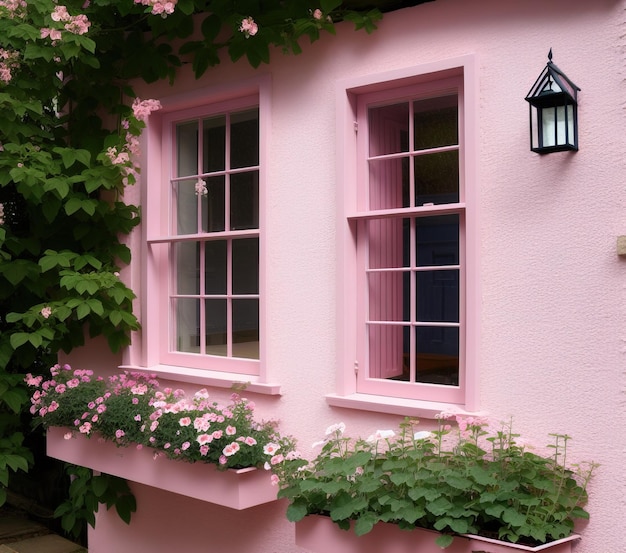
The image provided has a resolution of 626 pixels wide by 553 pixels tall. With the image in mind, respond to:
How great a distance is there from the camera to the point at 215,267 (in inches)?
196

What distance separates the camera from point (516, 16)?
354 cm

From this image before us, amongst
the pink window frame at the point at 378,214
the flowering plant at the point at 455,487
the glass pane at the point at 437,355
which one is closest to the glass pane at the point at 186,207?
the pink window frame at the point at 378,214

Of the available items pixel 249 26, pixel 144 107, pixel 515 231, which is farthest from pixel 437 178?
pixel 144 107

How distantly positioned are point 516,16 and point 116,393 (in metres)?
3.28

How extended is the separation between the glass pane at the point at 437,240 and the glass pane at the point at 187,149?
6.30 ft

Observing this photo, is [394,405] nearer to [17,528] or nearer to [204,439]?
[204,439]

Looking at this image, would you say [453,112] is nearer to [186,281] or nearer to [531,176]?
[531,176]

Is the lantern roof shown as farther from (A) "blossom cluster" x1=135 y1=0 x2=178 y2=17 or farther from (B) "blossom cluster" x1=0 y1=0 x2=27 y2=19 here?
(B) "blossom cluster" x1=0 y1=0 x2=27 y2=19

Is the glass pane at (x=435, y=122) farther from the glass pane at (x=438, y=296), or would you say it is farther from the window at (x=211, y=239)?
the window at (x=211, y=239)

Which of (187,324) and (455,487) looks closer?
(455,487)

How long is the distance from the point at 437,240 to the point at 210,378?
1.79 metres

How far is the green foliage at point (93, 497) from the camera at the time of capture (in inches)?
208

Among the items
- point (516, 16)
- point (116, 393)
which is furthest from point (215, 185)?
point (516, 16)

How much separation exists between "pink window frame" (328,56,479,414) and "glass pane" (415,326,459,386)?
0.07m
